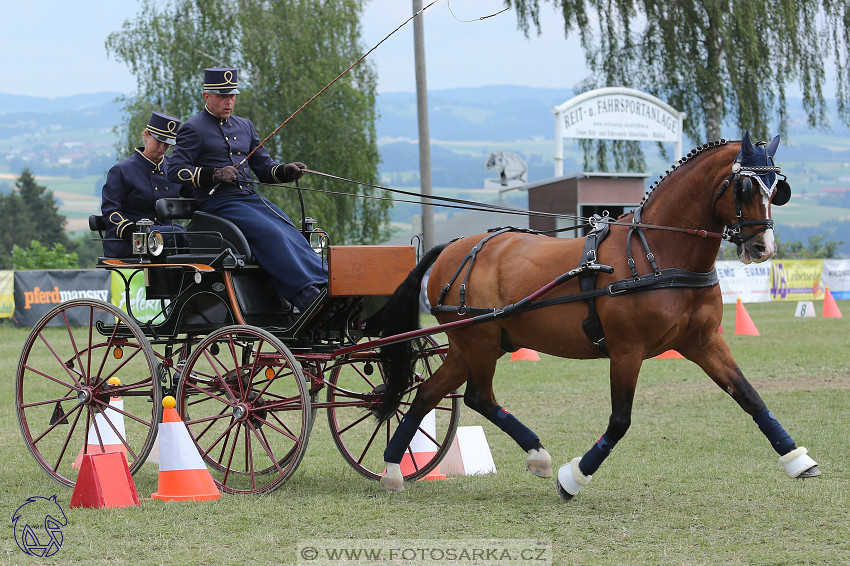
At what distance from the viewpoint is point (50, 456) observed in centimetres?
762

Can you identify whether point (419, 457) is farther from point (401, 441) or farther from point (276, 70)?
point (276, 70)

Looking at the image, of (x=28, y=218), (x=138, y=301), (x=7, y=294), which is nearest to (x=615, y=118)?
(x=138, y=301)

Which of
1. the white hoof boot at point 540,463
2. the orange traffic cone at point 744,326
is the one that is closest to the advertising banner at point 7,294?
the orange traffic cone at point 744,326

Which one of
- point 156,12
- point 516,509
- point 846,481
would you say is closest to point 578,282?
point 516,509

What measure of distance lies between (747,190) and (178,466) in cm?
353

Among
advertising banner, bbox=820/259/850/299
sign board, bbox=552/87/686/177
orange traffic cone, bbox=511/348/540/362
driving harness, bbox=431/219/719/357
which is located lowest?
advertising banner, bbox=820/259/850/299

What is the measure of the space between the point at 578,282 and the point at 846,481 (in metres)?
2.09

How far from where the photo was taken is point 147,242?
6.49 meters

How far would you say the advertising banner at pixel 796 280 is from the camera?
26938 mm

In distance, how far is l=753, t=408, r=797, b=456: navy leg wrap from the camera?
5.44 metres

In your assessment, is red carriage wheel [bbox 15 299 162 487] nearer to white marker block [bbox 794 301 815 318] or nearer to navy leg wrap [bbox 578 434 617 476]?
navy leg wrap [bbox 578 434 617 476]

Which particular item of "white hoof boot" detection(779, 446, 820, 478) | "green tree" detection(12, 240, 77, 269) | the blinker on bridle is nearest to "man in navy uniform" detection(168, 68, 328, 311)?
the blinker on bridle

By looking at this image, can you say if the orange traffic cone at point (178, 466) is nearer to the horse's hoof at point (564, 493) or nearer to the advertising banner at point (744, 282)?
the horse's hoof at point (564, 493)

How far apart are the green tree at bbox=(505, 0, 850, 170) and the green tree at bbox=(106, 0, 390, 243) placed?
6291 millimetres
